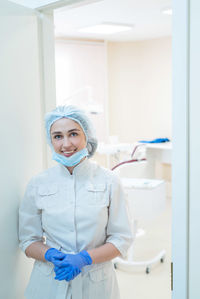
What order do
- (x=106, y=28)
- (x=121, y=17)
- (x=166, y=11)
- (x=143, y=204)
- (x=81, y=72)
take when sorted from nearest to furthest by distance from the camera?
1. (x=143, y=204)
2. (x=166, y=11)
3. (x=121, y=17)
4. (x=106, y=28)
5. (x=81, y=72)

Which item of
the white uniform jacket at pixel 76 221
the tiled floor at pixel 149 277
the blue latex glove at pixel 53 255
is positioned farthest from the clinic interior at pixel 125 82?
the blue latex glove at pixel 53 255

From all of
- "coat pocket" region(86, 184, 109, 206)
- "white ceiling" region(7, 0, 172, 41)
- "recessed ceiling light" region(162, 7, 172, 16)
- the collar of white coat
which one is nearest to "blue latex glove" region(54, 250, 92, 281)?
"coat pocket" region(86, 184, 109, 206)

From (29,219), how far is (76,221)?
223 mm

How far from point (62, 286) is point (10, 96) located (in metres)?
0.83

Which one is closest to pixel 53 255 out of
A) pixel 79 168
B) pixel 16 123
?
pixel 79 168

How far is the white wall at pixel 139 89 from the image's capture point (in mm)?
5340

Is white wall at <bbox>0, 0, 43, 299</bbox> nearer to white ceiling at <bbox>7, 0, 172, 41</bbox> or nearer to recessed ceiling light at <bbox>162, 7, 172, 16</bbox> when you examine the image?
white ceiling at <bbox>7, 0, 172, 41</bbox>

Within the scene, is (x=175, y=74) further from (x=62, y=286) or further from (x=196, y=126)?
(x=62, y=286)

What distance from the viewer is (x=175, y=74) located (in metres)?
1.11

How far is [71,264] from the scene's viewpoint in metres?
1.29

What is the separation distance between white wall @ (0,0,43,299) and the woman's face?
0.18 m

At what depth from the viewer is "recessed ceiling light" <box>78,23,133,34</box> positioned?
4315mm

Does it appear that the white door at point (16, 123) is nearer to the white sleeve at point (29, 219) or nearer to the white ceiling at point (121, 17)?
the white sleeve at point (29, 219)

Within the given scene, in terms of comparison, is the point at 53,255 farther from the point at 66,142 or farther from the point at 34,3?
the point at 34,3
